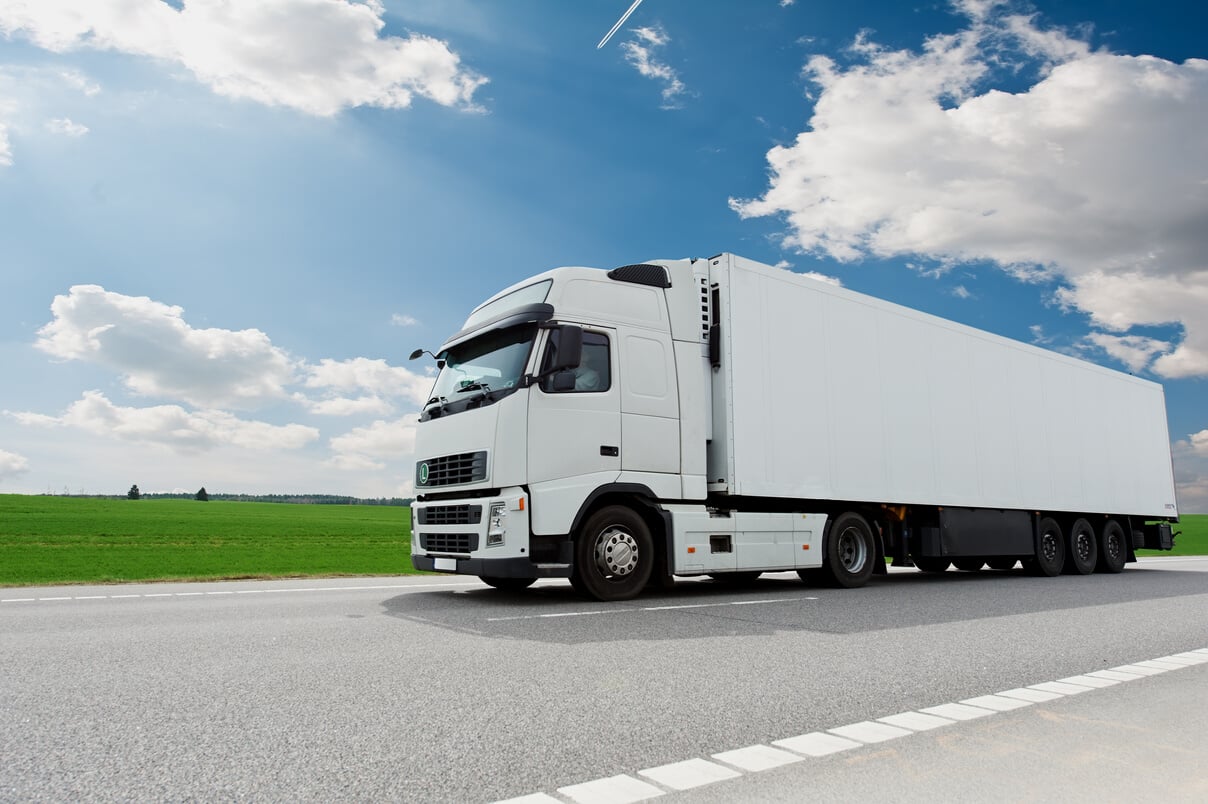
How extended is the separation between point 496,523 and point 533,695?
12.6ft

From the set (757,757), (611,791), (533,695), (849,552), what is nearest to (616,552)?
(849,552)

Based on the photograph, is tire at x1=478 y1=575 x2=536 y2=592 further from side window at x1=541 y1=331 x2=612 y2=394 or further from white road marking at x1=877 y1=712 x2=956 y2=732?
white road marking at x1=877 y1=712 x2=956 y2=732

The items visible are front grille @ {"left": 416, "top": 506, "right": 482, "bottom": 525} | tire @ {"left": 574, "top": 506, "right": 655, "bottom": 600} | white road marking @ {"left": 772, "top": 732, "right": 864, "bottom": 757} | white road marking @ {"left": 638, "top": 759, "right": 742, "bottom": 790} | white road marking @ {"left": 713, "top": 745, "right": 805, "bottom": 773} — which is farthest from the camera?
tire @ {"left": 574, "top": 506, "right": 655, "bottom": 600}

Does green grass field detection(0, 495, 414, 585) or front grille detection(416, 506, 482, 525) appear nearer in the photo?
front grille detection(416, 506, 482, 525)

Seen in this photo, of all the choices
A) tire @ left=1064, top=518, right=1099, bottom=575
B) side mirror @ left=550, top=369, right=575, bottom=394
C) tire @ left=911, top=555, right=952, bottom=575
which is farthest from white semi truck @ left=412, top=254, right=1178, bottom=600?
tire @ left=1064, top=518, right=1099, bottom=575

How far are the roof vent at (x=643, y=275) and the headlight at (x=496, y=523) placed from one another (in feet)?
9.65

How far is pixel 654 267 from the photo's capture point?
9672mm

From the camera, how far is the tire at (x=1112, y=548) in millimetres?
16391

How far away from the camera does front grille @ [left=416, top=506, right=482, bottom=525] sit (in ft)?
27.4

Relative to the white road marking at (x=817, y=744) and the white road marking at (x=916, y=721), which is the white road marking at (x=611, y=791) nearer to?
the white road marking at (x=817, y=744)

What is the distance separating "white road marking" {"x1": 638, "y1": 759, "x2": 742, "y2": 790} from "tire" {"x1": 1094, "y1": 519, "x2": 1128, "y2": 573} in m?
16.2

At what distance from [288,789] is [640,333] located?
22.5 feet

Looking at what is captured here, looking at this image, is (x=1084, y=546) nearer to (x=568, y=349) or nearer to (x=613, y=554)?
(x=613, y=554)

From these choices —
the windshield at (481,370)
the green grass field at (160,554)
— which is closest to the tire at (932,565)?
the green grass field at (160,554)
